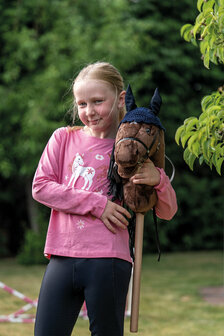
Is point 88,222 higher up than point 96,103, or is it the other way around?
point 96,103

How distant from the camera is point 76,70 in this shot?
8.00 meters

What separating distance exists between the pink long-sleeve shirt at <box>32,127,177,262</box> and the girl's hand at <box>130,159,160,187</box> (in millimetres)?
41

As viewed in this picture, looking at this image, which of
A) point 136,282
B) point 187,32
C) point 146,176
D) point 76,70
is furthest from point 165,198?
point 76,70

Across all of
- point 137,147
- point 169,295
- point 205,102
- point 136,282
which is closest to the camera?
point 137,147

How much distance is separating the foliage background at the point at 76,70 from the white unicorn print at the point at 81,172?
5.39 m

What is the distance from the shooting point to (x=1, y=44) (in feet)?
30.8

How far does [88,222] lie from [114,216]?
0.11 meters

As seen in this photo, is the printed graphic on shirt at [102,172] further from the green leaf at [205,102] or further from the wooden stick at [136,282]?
the green leaf at [205,102]

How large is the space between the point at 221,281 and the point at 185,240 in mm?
2900

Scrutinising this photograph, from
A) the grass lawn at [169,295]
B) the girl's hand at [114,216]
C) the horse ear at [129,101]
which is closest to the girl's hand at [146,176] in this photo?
the girl's hand at [114,216]

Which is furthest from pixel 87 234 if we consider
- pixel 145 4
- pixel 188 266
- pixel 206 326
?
pixel 145 4

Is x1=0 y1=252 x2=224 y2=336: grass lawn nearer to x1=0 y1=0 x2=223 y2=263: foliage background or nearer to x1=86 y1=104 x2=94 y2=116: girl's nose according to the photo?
x1=0 y1=0 x2=223 y2=263: foliage background

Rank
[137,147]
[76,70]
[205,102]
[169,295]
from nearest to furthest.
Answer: [137,147] → [205,102] → [169,295] → [76,70]

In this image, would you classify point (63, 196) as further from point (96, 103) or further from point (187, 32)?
point (187, 32)
